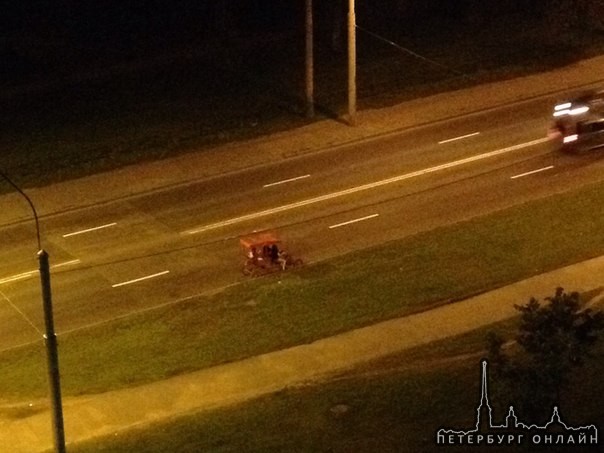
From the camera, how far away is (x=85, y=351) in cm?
2342

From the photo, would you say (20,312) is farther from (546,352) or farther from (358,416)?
(546,352)

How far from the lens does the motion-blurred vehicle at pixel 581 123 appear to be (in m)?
32.8

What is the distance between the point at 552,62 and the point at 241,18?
11.5m

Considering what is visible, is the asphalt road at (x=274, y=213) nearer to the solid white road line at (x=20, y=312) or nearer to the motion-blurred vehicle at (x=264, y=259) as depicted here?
the solid white road line at (x=20, y=312)

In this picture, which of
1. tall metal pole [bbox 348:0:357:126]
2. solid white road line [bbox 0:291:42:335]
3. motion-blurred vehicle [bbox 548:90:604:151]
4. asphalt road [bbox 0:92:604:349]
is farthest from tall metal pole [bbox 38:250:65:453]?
tall metal pole [bbox 348:0:357:126]

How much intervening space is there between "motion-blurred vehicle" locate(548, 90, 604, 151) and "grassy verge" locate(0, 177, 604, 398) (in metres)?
4.23

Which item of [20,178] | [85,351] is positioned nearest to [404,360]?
[85,351]

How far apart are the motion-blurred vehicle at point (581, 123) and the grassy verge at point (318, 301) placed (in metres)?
4.23

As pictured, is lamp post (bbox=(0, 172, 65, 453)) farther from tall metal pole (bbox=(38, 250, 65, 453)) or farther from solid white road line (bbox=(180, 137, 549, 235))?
solid white road line (bbox=(180, 137, 549, 235))

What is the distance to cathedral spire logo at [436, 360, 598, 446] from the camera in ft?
55.9

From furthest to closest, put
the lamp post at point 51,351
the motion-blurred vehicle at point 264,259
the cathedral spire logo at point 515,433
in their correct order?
the motion-blurred vehicle at point 264,259, the cathedral spire logo at point 515,433, the lamp post at point 51,351

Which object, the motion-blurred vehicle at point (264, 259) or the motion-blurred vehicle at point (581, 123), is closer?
the motion-blurred vehicle at point (264, 259)

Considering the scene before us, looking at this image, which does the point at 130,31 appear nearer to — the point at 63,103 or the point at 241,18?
the point at 241,18

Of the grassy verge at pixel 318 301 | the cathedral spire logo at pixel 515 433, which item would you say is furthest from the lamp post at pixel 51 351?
the cathedral spire logo at pixel 515 433
